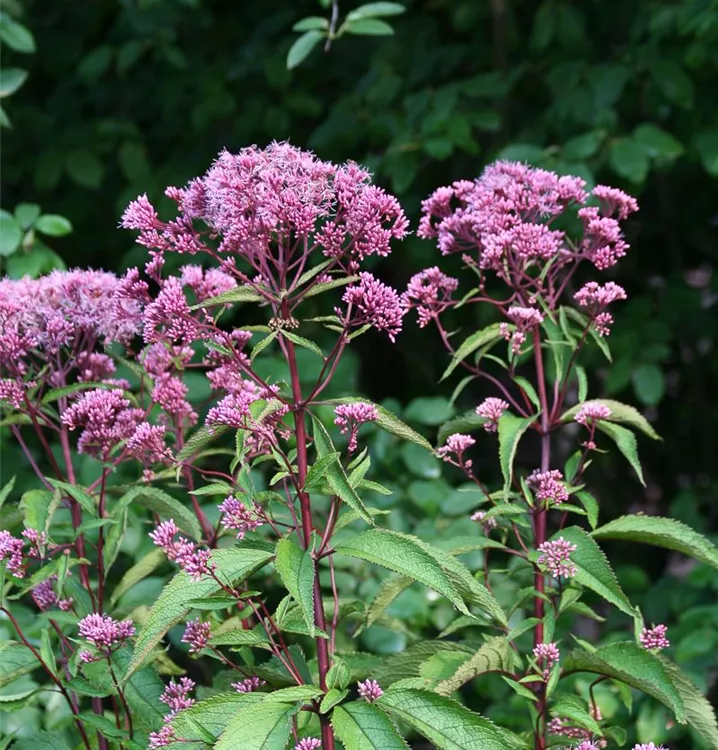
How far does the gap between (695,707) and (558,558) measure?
0.31 meters

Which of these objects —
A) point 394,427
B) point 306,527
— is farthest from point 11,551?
point 394,427

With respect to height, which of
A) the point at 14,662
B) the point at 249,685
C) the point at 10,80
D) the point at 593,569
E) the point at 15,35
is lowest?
the point at 14,662

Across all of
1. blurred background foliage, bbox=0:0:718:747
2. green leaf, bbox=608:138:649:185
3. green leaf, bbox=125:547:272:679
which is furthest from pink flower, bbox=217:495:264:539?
green leaf, bbox=608:138:649:185

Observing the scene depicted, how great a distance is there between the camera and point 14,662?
62.9 inches

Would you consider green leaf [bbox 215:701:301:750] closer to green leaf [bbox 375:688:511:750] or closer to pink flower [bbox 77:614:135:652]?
green leaf [bbox 375:688:511:750]

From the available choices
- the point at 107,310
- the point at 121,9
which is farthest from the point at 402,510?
the point at 121,9

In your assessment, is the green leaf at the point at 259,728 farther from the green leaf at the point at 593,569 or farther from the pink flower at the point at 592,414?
the pink flower at the point at 592,414

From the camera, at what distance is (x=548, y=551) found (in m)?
1.49

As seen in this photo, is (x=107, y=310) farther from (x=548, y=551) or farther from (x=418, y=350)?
(x=418, y=350)

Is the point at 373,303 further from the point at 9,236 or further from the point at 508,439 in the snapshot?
the point at 9,236

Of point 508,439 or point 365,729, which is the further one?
point 508,439

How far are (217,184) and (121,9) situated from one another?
2.96 meters

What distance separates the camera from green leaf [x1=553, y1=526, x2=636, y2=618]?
143cm

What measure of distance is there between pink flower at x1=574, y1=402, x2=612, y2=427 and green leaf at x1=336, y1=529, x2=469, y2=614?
1.28ft
